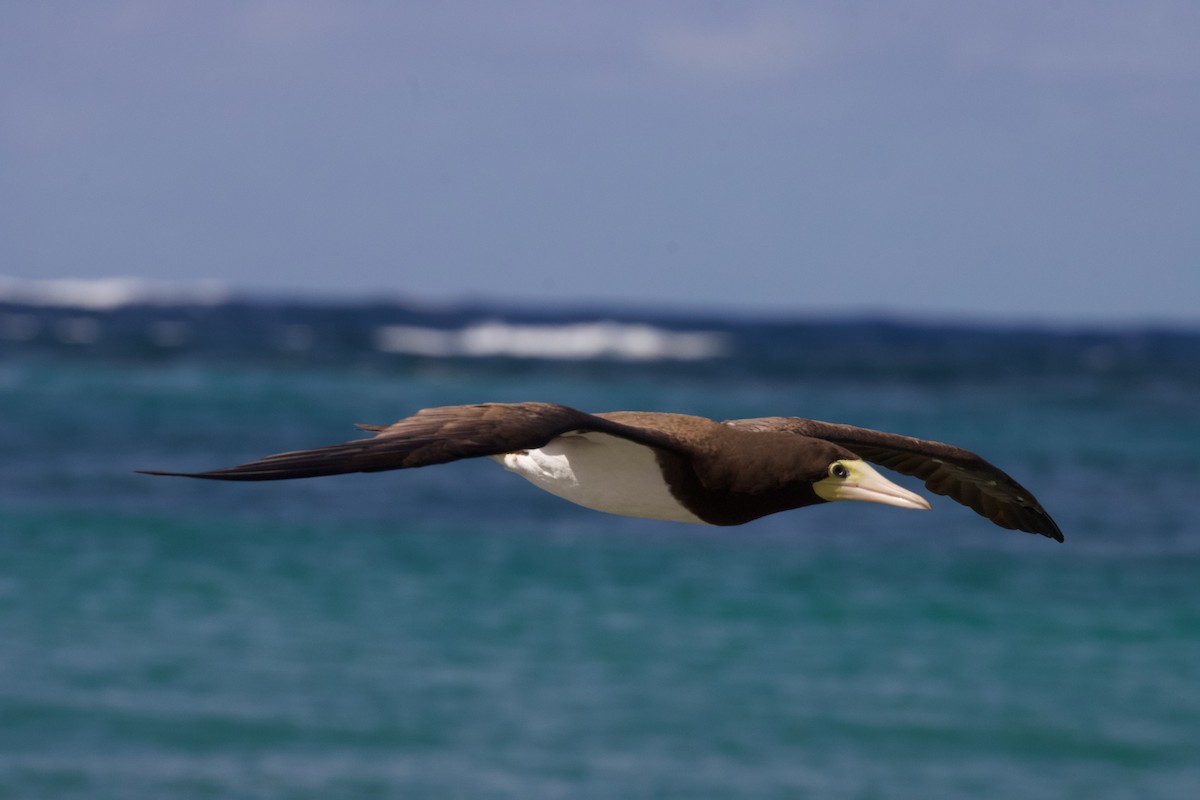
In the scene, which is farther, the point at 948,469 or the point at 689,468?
the point at 948,469

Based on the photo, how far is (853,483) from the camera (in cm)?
564

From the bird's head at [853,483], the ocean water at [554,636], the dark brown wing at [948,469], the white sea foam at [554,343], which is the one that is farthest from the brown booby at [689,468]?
the white sea foam at [554,343]

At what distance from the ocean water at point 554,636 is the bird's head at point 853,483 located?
6.19m

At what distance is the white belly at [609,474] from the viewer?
5773 mm

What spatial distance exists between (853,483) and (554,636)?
9424mm

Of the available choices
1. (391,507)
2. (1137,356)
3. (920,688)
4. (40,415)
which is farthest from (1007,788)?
(1137,356)

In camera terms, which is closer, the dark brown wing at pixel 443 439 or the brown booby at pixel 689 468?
the dark brown wing at pixel 443 439

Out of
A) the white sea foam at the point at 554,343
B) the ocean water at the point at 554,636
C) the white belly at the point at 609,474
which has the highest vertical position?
the white sea foam at the point at 554,343

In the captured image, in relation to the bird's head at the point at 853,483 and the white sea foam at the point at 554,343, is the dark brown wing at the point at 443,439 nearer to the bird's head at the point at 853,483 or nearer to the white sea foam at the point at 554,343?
the bird's head at the point at 853,483

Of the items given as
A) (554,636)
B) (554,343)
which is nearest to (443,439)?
(554,636)

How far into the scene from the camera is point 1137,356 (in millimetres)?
65938

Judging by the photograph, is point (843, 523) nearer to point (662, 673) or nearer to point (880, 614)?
point (880, 614)

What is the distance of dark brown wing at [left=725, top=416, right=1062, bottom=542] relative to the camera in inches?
259

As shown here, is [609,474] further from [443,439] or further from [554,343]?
[554,343]
